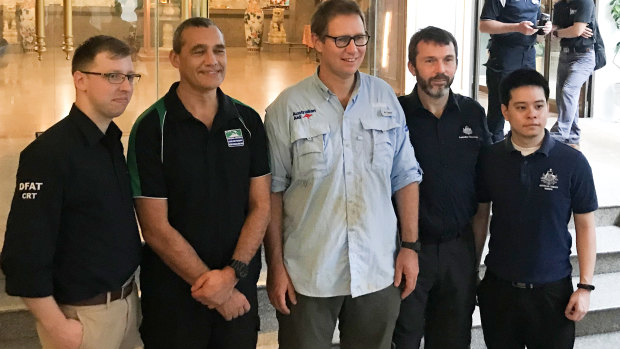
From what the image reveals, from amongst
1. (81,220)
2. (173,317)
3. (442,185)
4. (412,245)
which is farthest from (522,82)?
(81,220)

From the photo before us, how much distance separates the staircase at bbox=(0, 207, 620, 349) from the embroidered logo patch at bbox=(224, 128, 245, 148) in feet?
4.48

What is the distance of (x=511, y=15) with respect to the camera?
487 cm

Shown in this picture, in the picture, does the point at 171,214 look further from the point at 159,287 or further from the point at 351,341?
the point at 351,341

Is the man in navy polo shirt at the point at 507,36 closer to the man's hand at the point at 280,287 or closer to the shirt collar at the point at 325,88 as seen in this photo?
the shirt collar at the point at 325,88

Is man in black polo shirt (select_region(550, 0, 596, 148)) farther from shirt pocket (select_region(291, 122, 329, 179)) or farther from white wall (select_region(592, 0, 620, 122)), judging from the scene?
shirt pocket (select_region(291, 122, 329, 179))

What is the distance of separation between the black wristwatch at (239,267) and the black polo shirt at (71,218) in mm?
289

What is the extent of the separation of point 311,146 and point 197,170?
39 cm

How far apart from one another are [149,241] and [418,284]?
1010 millimetres

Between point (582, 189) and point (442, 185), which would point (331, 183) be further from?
point (582, 189)

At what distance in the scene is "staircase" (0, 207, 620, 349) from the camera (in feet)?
10.6

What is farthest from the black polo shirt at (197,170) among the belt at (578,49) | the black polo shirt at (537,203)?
the belt at (578,49)

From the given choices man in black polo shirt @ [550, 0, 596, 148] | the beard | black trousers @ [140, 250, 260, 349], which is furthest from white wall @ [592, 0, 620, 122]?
black trousers @ [140, 250, 260, 349]

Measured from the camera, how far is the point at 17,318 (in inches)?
127

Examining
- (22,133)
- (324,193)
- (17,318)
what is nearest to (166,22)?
(22,133)
